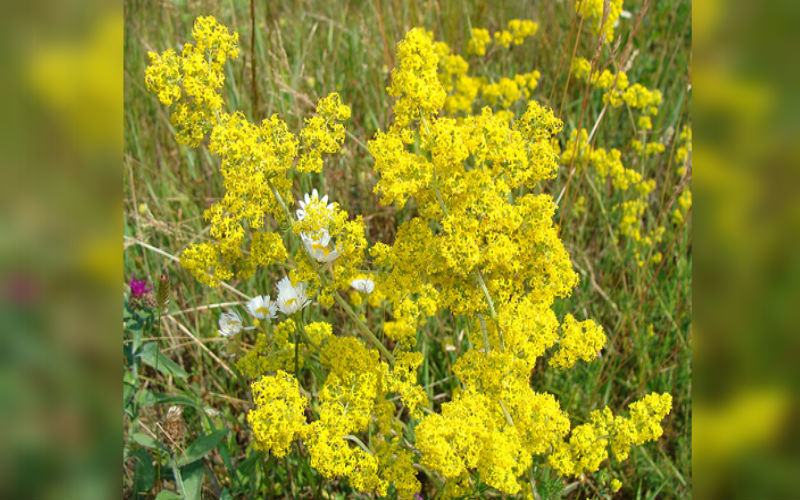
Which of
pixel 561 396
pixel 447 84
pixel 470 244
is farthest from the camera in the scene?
pixel 447 84

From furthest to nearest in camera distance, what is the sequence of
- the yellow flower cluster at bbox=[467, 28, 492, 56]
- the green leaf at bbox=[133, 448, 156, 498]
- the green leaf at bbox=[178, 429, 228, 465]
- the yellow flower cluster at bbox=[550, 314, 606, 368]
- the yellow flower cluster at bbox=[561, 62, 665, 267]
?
the yellow flower cluster at bbox=[467, 28, 492, 56] < the yellow flower cluster at bbox=[561, 62, 665, 267] < the green leaf at bbox=[133, 448, 156, 498] < the green leaf at bbox=[178, 429, 228, 465] < the yellow flower cluster at bbox=[550, 314, 606, 368]

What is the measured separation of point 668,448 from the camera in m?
2.22

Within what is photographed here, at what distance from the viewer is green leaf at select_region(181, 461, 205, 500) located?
164cm

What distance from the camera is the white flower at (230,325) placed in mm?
1884

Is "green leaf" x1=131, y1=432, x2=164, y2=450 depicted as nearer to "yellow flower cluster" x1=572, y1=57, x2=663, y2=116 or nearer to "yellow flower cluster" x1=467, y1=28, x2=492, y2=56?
"yellow flower cluster" x1=572, y1=57, x2=663, y2=116

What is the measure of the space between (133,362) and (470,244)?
110 cm

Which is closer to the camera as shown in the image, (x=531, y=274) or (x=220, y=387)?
(x=531, y=274)
